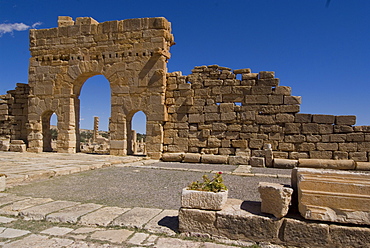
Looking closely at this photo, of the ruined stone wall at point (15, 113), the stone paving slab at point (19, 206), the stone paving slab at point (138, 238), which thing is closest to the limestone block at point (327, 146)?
the stone paving slab at point (138, 238)

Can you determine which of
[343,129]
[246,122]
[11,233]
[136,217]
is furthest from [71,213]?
[343,129]

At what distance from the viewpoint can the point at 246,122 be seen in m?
11.6

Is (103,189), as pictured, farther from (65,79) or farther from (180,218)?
(65,79)

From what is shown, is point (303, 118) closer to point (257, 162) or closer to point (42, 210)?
point (257, 162)

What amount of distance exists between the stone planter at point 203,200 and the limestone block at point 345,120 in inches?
342

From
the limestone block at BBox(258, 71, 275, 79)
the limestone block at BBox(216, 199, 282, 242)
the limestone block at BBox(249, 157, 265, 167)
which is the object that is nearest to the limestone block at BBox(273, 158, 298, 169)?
the limestone block at BBox(249, 157, 265, 167)

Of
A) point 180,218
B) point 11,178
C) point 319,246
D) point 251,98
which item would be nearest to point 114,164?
point 11,178

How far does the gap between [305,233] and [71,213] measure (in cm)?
304

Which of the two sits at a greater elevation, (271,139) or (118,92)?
(118,92)

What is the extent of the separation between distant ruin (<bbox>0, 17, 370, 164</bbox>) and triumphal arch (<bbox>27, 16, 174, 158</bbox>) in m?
0.04

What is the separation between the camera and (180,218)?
3615 millimetres

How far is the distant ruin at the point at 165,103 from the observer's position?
436 inches

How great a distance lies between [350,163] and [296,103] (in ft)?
9.17

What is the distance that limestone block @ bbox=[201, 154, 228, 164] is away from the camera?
11.3 m
